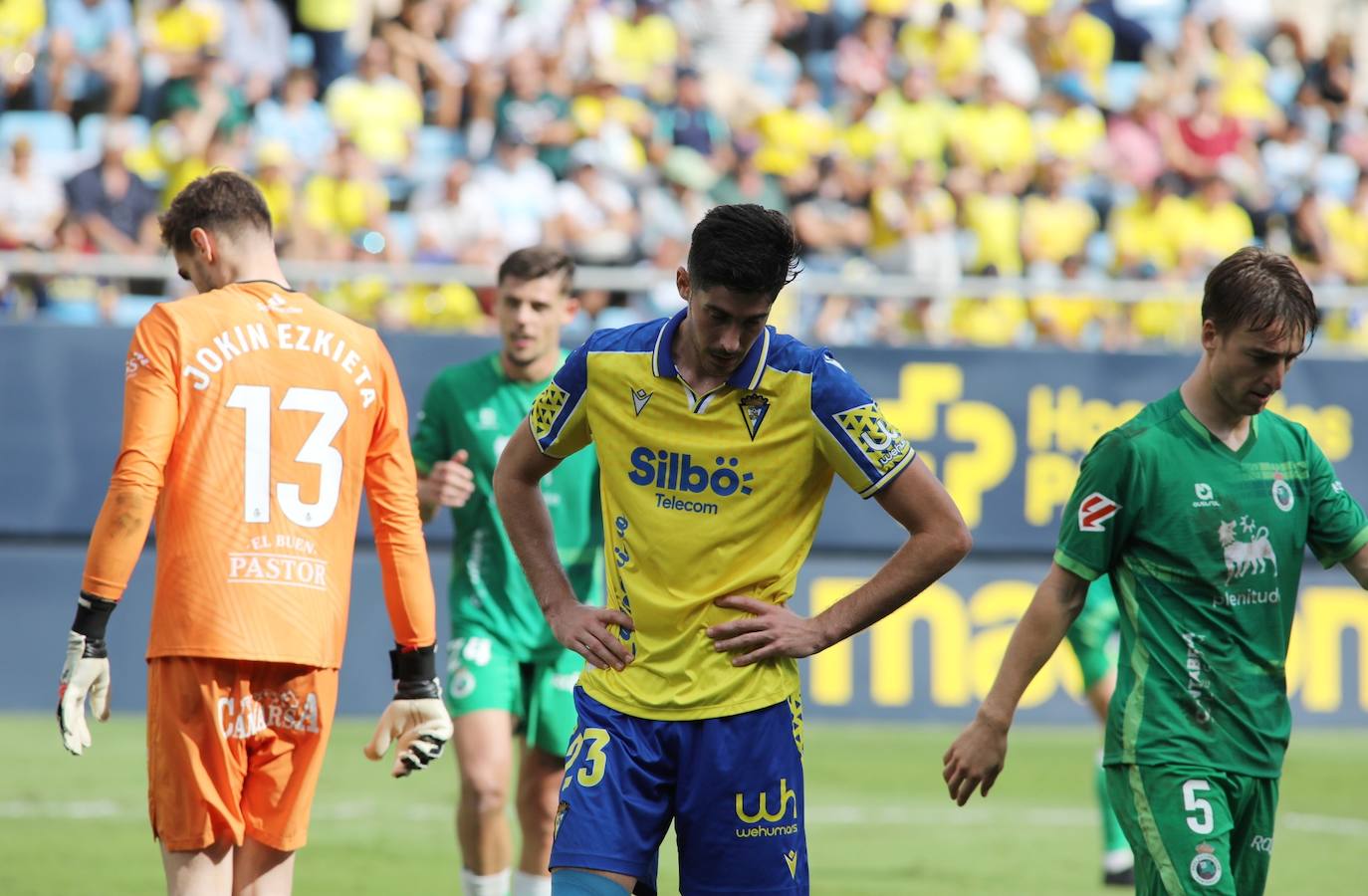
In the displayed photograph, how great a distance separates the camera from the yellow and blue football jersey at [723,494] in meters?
4.76

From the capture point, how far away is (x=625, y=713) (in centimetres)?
480

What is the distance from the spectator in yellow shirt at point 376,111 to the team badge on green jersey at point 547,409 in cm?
1145

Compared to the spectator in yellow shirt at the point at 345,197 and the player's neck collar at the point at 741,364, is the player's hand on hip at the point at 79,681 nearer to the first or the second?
the player's neck collar at the point at 741,364

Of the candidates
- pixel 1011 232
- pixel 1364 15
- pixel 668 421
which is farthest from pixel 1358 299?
pixel 668 421

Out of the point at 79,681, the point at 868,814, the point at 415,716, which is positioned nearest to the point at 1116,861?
the point at 868,814

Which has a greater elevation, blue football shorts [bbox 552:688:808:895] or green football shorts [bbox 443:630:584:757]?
blue football shorts [bbox 552:688:808:895]

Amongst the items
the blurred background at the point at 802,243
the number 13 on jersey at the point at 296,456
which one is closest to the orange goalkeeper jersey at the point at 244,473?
the number 13 on jersey at the point at 296,456

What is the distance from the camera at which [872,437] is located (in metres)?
4.75

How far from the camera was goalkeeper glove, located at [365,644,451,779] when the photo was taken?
5441 millimetres

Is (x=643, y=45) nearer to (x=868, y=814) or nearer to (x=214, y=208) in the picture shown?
(x=868, y=814)

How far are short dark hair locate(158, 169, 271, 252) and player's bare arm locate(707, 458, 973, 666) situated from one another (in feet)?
5.87

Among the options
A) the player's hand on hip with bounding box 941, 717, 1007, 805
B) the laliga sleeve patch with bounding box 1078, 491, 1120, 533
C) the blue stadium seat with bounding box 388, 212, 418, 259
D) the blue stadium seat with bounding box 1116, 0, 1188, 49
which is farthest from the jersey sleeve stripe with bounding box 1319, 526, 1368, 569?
the blue stadium seat with bounding box 1116, 0, 1188, 49

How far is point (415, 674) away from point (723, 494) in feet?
4.08

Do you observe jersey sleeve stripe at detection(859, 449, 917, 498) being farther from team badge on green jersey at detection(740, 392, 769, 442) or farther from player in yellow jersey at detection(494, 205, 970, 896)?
team badge on green jersey at detection(740, 392, 769, 442)
